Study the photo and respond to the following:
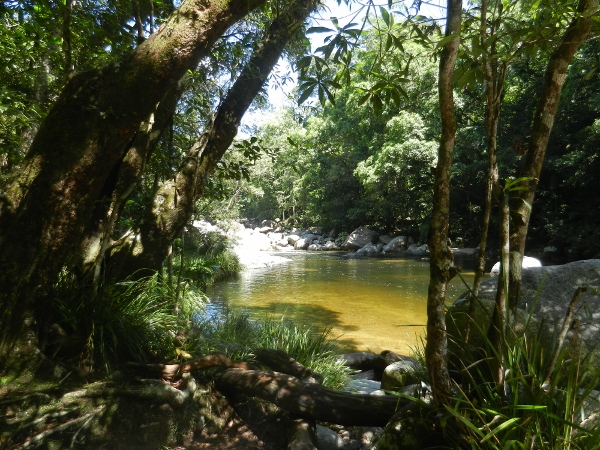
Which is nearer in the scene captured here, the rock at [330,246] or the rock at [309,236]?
the rock at [330,246]

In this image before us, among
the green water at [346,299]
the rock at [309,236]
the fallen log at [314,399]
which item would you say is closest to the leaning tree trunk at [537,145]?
the fallen log at [314,399]

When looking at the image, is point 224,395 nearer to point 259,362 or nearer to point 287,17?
point 259,362

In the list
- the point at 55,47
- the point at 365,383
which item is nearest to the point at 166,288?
the point at 365,383

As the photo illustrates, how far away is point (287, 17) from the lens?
490 cm

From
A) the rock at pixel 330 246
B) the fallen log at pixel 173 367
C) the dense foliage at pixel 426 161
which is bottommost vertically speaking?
the fallen log at pixel 173 367

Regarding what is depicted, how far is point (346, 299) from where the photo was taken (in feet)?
34.4

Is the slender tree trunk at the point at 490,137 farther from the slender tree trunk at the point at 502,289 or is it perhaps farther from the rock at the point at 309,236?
the rock at the point at 309,236

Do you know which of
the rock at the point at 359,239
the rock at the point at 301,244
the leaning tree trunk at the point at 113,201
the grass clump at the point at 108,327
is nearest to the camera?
the grass clump at the point at 108,327

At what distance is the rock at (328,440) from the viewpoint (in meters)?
2.92

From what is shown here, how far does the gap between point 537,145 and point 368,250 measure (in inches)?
887

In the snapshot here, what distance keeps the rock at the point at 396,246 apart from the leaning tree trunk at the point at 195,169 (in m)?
20.5

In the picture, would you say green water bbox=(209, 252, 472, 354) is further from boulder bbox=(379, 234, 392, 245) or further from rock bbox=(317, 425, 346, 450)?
boulder bbox=(379, 234, 392, 245)

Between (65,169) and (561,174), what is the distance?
61.5 feet

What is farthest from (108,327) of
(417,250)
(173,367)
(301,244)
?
(301,244)
